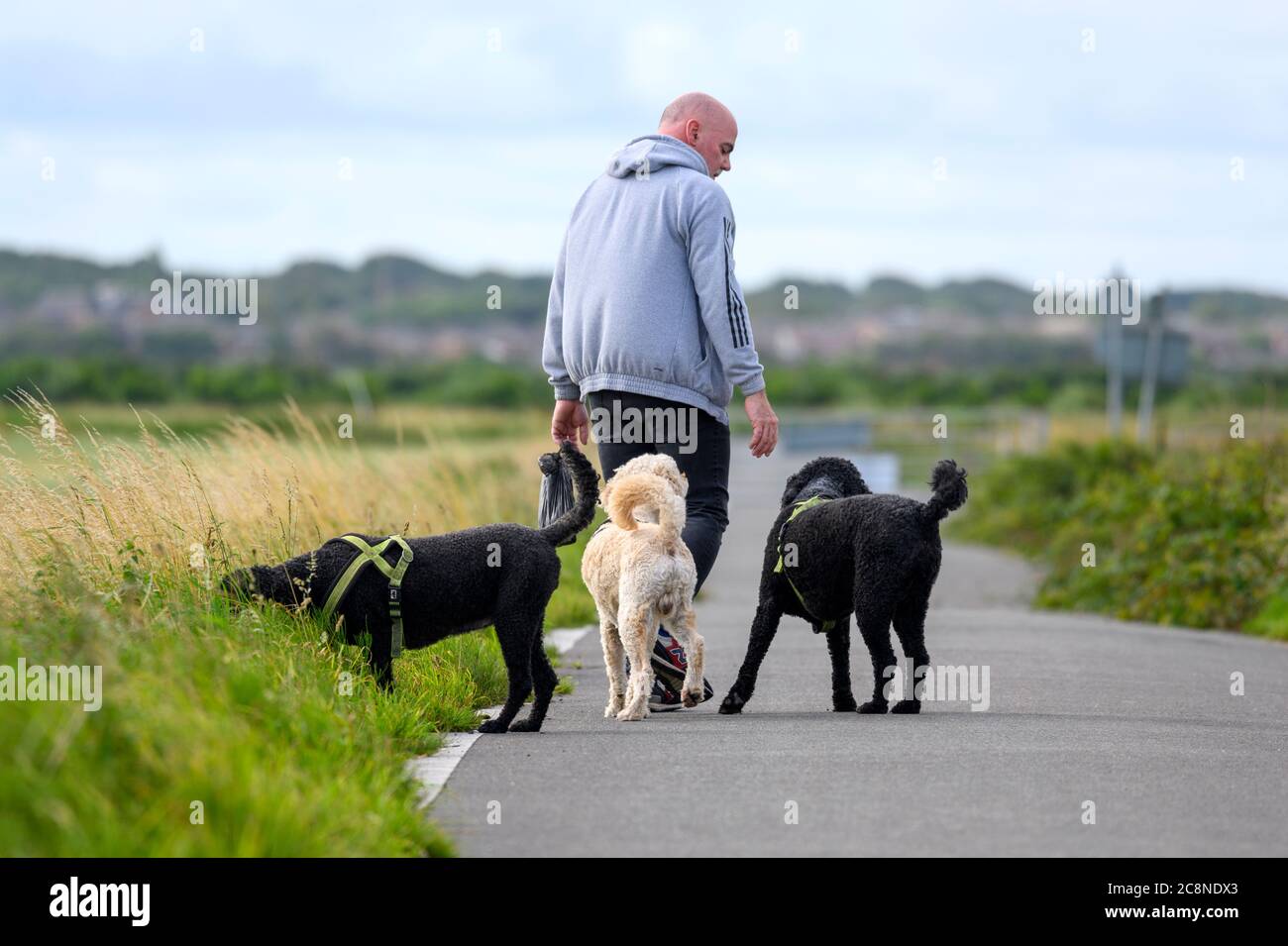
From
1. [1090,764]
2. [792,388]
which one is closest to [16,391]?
[1090,764]

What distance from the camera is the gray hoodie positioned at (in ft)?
27.1

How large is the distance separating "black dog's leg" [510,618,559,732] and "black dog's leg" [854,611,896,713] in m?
1.30

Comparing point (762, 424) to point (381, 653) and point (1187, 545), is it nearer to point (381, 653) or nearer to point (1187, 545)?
point (381, 653)

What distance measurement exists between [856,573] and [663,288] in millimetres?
1530

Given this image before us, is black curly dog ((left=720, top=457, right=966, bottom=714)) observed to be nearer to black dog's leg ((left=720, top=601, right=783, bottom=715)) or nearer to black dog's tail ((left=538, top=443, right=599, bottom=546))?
black dog's leg ((left=720, top=601, right=783, bottom=715))

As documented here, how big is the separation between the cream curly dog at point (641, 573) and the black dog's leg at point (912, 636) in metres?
0.89

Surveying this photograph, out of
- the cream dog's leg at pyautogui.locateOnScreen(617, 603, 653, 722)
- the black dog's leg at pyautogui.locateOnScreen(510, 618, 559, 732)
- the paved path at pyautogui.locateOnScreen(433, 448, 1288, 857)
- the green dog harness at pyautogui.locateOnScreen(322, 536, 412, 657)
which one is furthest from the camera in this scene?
the black dog's leg at pyautogui.locateOnScreen(510, 618, 559, 732)

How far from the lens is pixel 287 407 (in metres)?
13.0

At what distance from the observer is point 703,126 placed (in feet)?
28.4

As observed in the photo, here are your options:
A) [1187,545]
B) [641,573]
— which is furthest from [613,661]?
[1187,545]

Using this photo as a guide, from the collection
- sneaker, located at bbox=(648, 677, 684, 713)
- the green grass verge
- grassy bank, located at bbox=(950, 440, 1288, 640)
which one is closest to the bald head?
sneaker, located at bbox=(648, 677, 684, 713)

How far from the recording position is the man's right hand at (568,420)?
8898mm

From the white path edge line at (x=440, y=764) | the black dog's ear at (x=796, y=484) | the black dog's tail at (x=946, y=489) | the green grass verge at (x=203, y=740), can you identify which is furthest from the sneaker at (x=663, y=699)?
the black dog's tail at (x=946, y=489)
